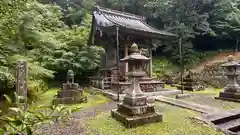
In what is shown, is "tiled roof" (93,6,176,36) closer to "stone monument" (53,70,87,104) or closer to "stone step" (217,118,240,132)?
"stone monument" (53,70,87,104)

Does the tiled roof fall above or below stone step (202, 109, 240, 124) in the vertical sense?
above

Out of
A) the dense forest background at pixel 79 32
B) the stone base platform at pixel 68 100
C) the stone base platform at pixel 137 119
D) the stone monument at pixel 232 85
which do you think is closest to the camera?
the stone base platform at pixel 137 119

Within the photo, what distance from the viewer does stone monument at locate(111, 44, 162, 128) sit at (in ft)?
12.7

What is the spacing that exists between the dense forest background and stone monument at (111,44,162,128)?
10.6 feet

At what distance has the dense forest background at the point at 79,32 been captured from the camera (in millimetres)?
5508

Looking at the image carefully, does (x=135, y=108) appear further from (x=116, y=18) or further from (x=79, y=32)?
(x=79, y=32)

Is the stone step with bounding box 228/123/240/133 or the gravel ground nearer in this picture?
the stone step with bounding box 228/123/240/133

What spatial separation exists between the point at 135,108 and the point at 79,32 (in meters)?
10.5

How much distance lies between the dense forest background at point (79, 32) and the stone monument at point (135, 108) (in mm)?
3238

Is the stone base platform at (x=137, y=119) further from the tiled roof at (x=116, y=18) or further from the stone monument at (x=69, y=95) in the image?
the tiled roof at (x=116, y=18)

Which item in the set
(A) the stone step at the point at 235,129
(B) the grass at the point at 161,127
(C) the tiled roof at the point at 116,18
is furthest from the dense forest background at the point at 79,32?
(A) the stone step at the point at 235,129

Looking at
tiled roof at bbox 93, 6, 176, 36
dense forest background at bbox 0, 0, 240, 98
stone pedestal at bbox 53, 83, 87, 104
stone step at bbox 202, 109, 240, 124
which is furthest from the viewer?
tiled roof at bbox 93, 6, 176, 36

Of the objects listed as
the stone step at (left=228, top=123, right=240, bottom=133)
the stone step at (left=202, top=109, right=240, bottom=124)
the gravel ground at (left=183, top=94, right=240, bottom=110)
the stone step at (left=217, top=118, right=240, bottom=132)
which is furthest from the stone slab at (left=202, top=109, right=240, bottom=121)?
the gravel ground at (left=183, top=94, right=240, bottom=110)

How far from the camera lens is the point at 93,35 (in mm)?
11414
